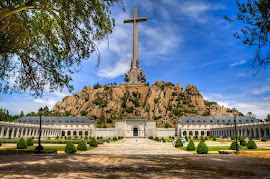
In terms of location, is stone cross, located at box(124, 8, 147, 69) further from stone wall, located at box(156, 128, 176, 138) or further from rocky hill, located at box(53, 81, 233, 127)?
stone wall, located at box(156, 128, 176, 138)

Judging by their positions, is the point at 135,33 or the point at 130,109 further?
the point at 130,109

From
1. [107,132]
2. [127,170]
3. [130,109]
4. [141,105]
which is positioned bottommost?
[107,132]

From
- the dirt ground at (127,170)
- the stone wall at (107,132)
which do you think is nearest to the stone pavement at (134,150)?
the dirt ground at (127,170)

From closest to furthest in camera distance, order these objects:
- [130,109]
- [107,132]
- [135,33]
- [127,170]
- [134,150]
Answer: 1. [127,170]
2. [134,150]
3. [107,132]
4. [135,33]
5. [130,109]

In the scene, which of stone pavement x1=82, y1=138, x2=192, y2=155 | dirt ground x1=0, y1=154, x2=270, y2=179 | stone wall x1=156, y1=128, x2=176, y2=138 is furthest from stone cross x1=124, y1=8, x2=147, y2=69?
dirt ground x1=0, y1=154, x2=270, y2=179

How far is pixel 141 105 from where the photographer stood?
110812 millimetres

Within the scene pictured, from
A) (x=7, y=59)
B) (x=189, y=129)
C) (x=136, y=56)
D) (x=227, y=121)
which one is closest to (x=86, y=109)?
(x=136, y=56)

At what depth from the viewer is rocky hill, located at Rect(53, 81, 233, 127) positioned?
103250mm

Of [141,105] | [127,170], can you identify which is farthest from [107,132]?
[127,170]

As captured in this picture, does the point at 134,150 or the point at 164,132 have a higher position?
the point at 134,150

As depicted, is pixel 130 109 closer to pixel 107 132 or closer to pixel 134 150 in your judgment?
pixel 107 132

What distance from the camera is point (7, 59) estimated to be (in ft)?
37.2

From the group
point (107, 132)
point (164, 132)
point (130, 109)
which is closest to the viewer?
point (107, 132)

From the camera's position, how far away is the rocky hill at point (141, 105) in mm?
103250
